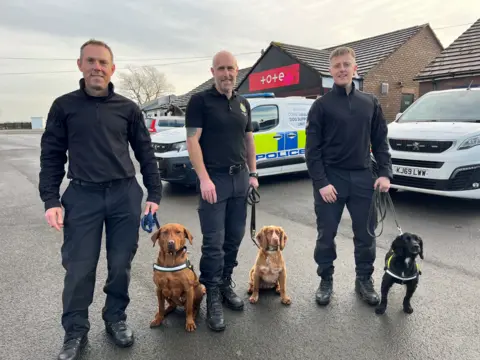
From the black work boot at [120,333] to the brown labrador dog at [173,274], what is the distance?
0.22 metres

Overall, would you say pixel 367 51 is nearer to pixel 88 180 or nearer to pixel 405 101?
pixel 405 101

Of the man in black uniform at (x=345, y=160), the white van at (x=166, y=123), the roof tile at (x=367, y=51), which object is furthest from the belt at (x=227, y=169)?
the roof tile at (x=367, y=51)

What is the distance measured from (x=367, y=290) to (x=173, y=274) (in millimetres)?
1729

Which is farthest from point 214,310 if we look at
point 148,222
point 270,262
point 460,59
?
point 460,59

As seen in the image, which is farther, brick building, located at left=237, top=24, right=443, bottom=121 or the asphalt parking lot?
brick building, located at left=237, top=24, right=443, bottom=121

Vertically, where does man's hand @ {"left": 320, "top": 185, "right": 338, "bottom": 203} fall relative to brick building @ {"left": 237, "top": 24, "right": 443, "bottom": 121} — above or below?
below

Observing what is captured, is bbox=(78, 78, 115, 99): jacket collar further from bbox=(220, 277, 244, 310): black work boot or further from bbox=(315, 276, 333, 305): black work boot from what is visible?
bbox=(315, 276, 333, 305): black work boot

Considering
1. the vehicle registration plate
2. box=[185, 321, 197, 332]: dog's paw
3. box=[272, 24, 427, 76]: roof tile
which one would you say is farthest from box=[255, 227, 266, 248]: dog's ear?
box=[272, 24, 427, 76]: roof tile

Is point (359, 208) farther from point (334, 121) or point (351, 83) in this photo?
point (351, 83)

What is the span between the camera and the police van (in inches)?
276

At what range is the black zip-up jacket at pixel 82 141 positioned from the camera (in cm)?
227

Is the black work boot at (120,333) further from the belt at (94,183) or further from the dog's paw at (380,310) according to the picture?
the dog's paw at (380,310)

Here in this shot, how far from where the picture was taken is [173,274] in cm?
260

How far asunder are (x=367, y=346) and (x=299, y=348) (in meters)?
0.48
